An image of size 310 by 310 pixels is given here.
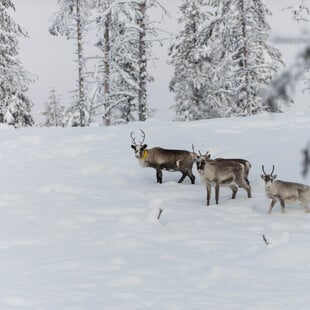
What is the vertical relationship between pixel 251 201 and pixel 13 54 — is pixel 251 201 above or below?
below

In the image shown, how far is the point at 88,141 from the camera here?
60.5 ft

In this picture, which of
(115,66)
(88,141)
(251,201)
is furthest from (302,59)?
(115,66)

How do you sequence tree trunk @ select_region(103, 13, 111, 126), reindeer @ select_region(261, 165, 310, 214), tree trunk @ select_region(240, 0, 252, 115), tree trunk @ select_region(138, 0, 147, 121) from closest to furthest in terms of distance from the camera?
reindeer @ select_region(261, 165, 310, 214) → tree trunk @ select_region(138, 0, 147, 121) → tree trunk @ select_region(240, 0, 252, 115) → tree trunk @ select_region(103, 13, 111, 126)

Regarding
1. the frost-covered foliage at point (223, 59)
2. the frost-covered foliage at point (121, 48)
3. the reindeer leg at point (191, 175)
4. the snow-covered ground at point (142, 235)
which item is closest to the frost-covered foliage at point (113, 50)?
the frost-covered foliage at point (121, 48)

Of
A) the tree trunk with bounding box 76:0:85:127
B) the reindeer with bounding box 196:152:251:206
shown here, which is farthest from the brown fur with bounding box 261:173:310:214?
the tree trunk with bounding box 76:0:85:127

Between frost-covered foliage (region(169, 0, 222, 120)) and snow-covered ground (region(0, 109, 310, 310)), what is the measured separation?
55.7 feet

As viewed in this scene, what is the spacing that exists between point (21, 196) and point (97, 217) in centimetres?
295

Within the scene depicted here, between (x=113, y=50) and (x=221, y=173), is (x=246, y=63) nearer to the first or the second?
(x=113, y=50)

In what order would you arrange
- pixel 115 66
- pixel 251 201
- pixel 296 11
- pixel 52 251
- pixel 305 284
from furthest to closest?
1. pixel 115 66
2. pixel 296 11
3. pixel 251 201
4. pixel 52 251
5. pixel 305 284

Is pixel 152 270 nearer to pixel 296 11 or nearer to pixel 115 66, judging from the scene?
pixel 296 11

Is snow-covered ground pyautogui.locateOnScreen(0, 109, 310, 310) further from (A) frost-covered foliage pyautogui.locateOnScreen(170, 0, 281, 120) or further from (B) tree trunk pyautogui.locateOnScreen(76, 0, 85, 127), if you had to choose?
(B) tree trunk pyautogui.locateOnScreen(76, 0, 85, 127)

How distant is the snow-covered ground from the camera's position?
230 inches

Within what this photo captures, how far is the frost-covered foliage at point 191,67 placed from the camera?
34000 millimetres

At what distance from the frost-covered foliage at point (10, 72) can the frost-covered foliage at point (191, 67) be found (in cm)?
1064
